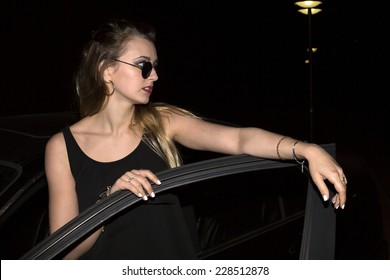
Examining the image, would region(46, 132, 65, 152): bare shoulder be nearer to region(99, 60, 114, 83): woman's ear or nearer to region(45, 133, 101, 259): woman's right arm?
region(45, 133, 101, 259): woman's right arm

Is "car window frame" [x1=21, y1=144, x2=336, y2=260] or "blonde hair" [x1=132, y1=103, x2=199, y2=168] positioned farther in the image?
"blonde hair" [x1=132, y1=103, x2=199, y2=168]

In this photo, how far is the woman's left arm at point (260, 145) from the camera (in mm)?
1483

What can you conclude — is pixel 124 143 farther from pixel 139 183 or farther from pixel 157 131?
pixel 139 183

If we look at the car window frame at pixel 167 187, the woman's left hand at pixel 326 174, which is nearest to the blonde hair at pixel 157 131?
the car window frame at pixel 167 187

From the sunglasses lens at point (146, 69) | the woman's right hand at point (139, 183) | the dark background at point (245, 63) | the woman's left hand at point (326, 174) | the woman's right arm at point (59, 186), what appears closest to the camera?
the woman's left hand at point (326, 174)

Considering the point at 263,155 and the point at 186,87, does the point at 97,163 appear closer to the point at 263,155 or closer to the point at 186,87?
the point at 263,155

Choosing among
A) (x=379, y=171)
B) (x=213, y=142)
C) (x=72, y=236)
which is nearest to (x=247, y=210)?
(x=213, y=142)

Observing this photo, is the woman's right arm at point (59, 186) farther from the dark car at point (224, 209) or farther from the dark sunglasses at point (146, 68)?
the dark sunglasses at point (146, 68)

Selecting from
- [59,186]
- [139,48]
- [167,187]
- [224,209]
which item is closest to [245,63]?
[224,209]

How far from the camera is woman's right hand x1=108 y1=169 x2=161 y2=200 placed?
1576 mm

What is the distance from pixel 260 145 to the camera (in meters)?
1.71

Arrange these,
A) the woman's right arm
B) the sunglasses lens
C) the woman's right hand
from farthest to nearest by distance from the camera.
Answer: the sunglasses lens → the woman's right arm → the woman's right hand

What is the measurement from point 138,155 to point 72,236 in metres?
0.64

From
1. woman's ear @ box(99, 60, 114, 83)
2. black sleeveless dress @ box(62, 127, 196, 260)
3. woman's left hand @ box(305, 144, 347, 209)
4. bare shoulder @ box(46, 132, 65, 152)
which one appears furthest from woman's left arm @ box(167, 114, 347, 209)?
bare shoulder @ box(46, 132, 65, 152)
